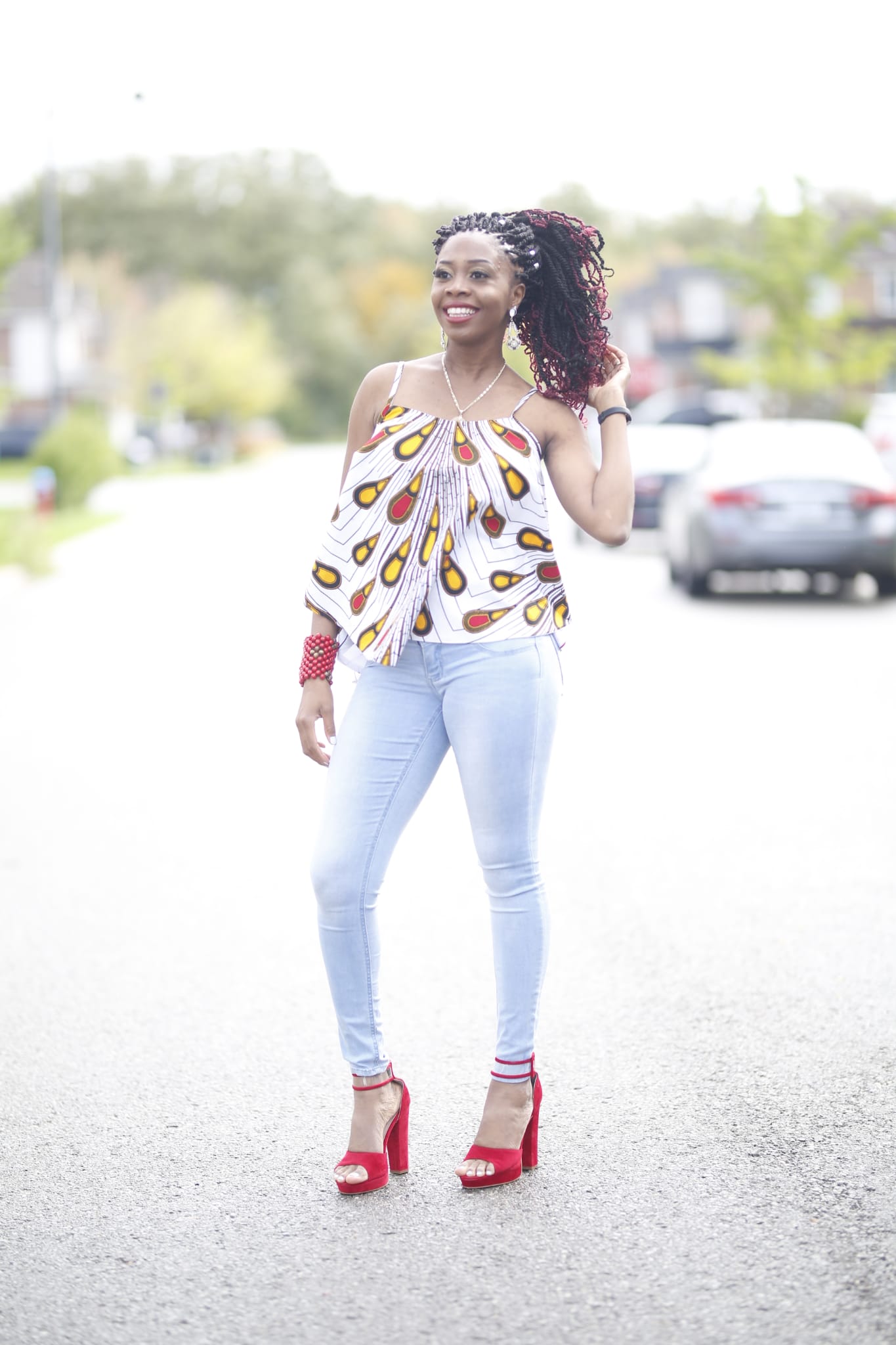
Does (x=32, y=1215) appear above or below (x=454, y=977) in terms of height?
above

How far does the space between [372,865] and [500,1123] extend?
588 mm

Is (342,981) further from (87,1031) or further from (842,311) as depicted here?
(842,311)

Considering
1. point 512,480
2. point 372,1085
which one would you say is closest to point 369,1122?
point 372,1085

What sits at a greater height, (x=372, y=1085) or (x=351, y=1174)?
(x=372, y=1085)

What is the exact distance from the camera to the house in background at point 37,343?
283ft

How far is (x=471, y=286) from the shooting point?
11.7ft

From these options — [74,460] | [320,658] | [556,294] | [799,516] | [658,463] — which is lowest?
[74,460]

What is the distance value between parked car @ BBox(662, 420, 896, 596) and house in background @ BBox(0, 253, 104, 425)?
71.1 metres

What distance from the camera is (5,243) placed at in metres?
24.1

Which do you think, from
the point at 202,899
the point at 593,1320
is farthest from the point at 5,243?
the point at 593,1320

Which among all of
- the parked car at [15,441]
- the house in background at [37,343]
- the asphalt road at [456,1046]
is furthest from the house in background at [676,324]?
the asphalt road at [456,1046]

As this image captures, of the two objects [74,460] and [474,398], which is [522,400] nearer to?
[474,398]

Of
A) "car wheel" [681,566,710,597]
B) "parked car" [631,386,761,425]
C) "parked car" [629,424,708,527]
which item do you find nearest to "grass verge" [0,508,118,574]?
"parked car" [629,424,708,527]

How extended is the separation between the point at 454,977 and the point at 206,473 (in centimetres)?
5327
